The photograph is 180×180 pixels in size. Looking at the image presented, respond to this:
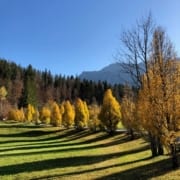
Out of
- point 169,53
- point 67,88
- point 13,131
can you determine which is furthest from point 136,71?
point 67,88

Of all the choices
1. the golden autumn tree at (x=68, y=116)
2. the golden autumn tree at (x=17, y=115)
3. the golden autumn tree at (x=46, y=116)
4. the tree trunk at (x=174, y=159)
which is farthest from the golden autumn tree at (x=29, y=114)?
the tree trunk at (x=174, y=159)

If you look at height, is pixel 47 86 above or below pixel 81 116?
above

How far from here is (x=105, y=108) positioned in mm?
58375

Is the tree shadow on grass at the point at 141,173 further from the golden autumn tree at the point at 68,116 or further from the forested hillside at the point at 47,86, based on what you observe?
the forested hillside at the point at 47,86

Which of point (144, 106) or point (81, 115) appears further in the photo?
point (81, 115)

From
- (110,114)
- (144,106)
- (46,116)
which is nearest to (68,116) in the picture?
(46,116)

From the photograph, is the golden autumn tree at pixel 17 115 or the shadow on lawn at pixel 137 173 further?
the golden autumn tree at pixel 17 115

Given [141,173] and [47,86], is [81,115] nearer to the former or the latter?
[141,173]

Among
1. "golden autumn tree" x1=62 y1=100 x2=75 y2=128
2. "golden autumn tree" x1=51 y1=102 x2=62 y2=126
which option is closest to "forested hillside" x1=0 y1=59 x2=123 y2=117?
"golden autumn tree" x1=51 y1=102 x2=62 y2=126

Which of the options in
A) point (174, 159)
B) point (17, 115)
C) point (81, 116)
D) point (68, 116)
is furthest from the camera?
point (17, 115)

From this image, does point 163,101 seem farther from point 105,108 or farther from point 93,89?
point 93,89

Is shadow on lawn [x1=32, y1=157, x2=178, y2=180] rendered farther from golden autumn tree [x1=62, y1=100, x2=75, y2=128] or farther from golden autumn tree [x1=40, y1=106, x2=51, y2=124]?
golden autumn tree [x1=40, y1=106, x2=51, y2=124]

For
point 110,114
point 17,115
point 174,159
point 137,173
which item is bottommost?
point 137,173

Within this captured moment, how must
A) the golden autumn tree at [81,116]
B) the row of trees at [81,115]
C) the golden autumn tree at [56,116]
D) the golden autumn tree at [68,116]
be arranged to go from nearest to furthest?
the row of trees at [81,115] < the golden autumn tree at [81,116] < the golden autumn tree at [68,116] < the golden autumn tree at [56,116]
